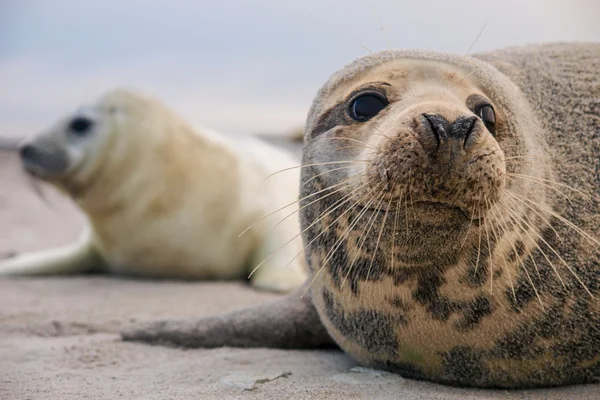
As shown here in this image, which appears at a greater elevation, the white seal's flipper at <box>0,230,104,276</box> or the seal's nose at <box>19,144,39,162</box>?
the seal's nose at <box>19,144,39,162</box>

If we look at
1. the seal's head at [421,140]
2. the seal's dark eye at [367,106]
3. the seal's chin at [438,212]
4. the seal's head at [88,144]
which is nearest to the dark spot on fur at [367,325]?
the seal's head at [421,140]

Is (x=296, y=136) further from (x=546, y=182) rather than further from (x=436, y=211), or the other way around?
(x=436, y=211)

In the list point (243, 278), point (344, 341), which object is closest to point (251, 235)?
point (243, 278)

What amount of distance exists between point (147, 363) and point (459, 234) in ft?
4.35

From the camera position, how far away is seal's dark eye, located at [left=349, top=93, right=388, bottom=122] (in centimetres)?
227

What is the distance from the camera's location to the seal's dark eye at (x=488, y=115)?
222cm

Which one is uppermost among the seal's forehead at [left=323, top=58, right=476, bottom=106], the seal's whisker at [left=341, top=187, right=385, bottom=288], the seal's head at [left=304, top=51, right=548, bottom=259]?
the seal's forehead at [left=323, top=58, right=476, bottom=106]

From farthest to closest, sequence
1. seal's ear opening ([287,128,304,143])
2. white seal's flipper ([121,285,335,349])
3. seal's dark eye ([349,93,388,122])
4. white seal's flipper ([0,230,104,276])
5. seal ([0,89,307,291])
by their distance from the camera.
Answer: seal's ear opening ([287,128,304,143]) < white seal's flipper ([0,230,104,276]) < seal ([0,89,307,291]) < white seal's flipper ([121,285,335,349]) < seal's dark eye ([349,93,388,122])

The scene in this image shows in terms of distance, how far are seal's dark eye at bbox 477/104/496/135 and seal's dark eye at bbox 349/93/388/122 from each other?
0.87 ft

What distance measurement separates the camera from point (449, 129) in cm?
185

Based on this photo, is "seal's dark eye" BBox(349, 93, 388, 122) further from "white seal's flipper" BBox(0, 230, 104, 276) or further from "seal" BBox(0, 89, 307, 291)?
"white seal's flipper" BBox(0, 230, 104, 276)

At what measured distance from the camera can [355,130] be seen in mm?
2287

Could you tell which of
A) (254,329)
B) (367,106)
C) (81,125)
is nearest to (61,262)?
(81,125)

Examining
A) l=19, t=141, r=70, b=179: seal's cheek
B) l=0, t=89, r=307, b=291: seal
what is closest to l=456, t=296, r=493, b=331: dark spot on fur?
l=0, t=89, r=307, b=291: seal
